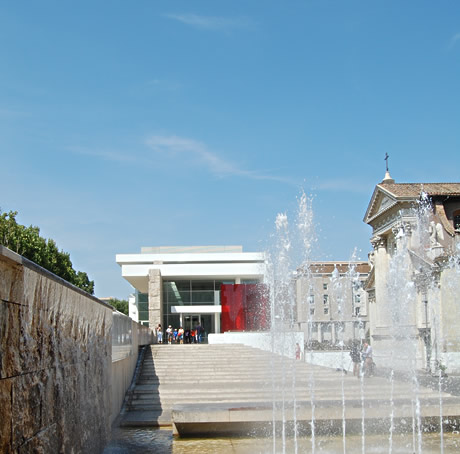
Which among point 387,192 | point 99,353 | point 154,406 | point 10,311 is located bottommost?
point 154,406

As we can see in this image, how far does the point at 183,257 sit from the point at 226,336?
15413 mm

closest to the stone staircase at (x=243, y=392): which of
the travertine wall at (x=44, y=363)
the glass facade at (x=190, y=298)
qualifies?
the travertine wall at (x=44, y=363)

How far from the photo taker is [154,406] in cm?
1583

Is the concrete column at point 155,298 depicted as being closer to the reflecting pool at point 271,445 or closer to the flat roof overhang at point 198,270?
the flat roof overhang at point 198,270

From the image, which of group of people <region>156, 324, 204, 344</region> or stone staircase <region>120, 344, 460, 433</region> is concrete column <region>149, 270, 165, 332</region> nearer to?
group of people <region>156, 324, 204, 344</region>

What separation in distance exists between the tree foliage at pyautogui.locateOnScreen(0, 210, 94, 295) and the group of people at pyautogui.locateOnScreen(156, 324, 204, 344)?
6.42 meters

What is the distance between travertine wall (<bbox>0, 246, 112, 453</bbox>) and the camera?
3934 millimetres

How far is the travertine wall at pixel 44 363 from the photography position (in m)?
3.93

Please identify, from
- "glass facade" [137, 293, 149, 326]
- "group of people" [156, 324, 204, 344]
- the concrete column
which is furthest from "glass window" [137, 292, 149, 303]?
the concrete column

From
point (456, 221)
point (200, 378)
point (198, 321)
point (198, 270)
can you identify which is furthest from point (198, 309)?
point (200, 378)

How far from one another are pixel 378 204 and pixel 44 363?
38724 millimetres

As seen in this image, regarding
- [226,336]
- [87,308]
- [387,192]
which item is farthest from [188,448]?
[387,192]

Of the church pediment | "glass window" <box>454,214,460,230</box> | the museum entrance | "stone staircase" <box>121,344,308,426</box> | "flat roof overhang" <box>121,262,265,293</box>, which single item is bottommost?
"stone staircase" <box>121,344,308,426</box>

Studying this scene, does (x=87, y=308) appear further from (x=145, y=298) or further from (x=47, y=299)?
(x=145, y=298)
